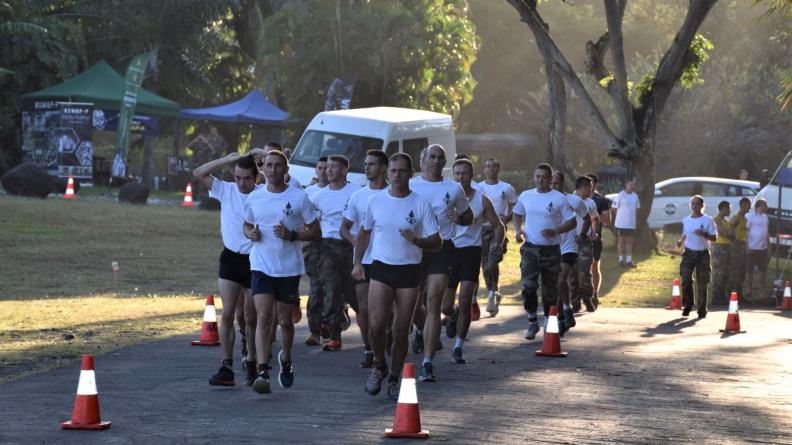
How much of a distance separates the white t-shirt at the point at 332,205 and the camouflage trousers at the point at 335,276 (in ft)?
0.58

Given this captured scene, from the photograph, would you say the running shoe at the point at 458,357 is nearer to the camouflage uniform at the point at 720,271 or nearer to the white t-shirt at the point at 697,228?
the white t-shirt at the point at 697,228

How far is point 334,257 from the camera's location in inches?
572

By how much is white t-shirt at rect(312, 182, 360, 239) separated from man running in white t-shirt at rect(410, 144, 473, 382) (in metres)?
1.56

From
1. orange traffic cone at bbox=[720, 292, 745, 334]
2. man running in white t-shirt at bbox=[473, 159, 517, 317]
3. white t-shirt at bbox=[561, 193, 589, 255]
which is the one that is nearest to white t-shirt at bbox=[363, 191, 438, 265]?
white t-shirt at bbox=[561, 193, 589, 255]

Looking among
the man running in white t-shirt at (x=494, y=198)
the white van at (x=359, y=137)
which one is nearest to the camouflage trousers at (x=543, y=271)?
the man running in white t-shirt at (x=494, y=198)

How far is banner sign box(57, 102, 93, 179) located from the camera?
3906 centimetres

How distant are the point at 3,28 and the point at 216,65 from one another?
47.3ft

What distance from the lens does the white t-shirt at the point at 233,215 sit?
11.8 m

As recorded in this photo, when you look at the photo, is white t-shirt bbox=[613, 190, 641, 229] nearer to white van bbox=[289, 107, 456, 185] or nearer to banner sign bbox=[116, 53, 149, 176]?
white van bbox=[289, 107, 456, 185]

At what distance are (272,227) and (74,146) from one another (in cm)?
2891

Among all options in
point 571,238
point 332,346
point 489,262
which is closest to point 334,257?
point 332,346

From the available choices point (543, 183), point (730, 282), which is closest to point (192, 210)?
point (730, 282)

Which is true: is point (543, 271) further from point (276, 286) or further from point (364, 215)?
point (276, 286)

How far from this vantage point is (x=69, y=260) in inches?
1017
